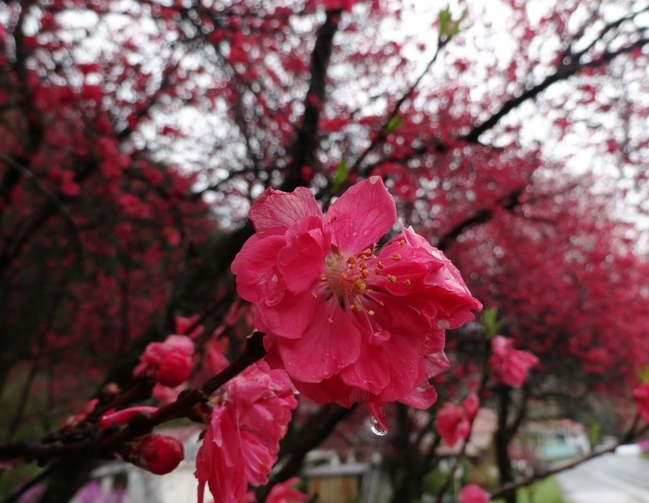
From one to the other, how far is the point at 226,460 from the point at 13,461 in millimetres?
581

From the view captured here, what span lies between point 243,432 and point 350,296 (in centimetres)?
31

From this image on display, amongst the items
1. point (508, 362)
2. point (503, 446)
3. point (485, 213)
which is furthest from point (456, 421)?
point (503, 446)

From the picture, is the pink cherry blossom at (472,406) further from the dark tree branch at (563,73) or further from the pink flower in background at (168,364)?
the dark tree branch at (563,73)

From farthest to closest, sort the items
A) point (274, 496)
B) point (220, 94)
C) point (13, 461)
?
point (220, 94), point (274, 496), point (13, 461)

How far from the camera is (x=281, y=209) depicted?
0.82 meters

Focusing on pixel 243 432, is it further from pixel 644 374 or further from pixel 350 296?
pixel 644 374

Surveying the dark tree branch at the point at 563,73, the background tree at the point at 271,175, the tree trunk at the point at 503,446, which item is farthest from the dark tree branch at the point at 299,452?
the tree trunk at the point at 503,446

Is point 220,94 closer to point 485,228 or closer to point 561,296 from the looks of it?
point 485,228

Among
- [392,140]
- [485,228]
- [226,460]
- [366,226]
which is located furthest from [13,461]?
[485,228]

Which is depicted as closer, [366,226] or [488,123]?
[366,226]

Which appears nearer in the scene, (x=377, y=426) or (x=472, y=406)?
(x=377, y=426)

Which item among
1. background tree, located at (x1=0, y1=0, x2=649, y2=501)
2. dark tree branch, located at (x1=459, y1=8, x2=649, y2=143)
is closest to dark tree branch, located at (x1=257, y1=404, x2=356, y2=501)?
background tree, located at (x1=0, y1=0, x2=649, y2=501)

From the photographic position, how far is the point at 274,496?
199 centimetres

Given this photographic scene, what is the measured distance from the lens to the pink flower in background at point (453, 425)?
7.55 feet
